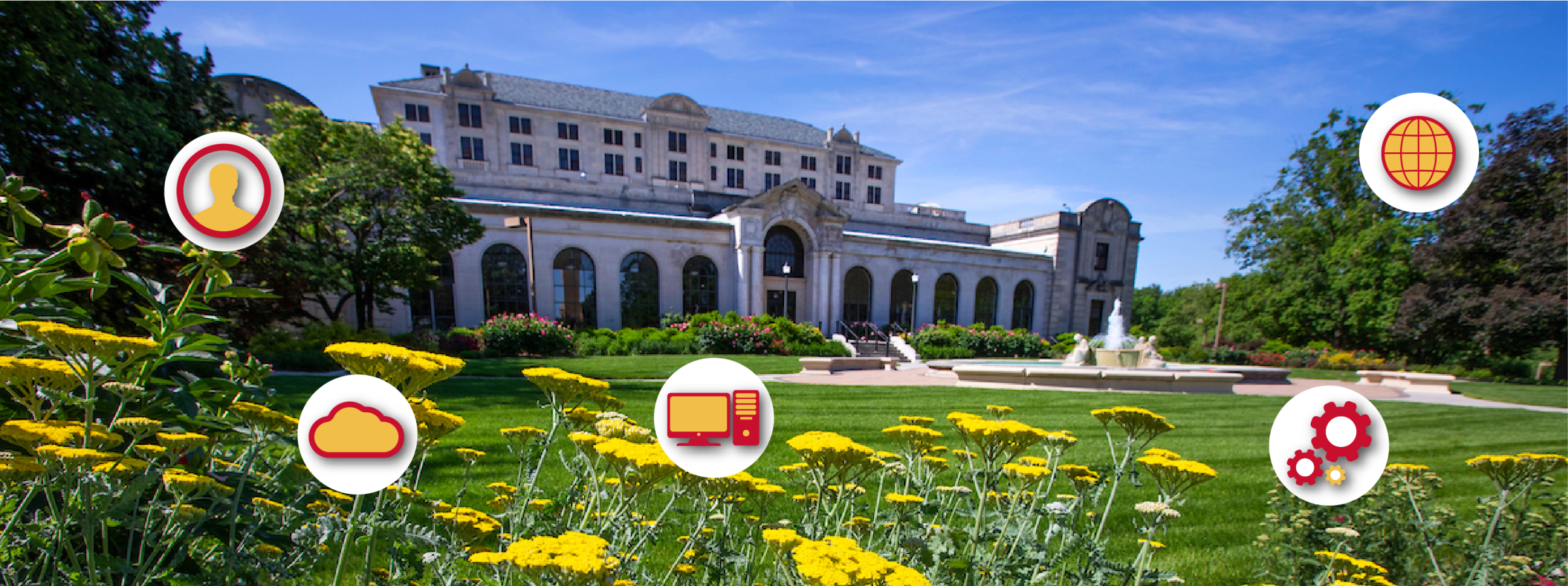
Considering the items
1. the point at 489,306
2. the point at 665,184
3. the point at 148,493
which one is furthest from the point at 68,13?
the point at 665,184

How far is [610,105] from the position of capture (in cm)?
3959

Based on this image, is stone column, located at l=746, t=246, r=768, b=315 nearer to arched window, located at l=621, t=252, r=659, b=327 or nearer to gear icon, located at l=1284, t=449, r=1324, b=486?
arched window, located at l=621, t=252, r=659, b=327

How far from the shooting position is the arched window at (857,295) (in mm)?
30438

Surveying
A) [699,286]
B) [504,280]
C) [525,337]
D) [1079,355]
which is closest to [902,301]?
[699,286]

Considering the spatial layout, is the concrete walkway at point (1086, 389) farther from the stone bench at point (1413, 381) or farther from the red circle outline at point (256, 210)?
the red circle outline at point (256, 210)

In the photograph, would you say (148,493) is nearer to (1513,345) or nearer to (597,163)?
(1513,345)

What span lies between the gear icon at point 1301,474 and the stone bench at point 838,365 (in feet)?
49.8

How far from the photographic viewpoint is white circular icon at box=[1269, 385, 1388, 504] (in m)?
→ 1.43

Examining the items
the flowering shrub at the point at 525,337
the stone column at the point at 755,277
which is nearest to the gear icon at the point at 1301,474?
the flowering shrub at the point at 525,337

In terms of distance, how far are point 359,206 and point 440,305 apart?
824 cm

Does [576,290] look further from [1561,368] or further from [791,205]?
[1561,368]

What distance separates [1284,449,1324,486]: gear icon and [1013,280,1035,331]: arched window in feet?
119

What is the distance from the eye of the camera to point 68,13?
7672mm

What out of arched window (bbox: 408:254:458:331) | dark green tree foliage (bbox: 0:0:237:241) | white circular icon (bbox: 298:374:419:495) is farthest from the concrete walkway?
arched window (bbox: 408:254:458:331)
